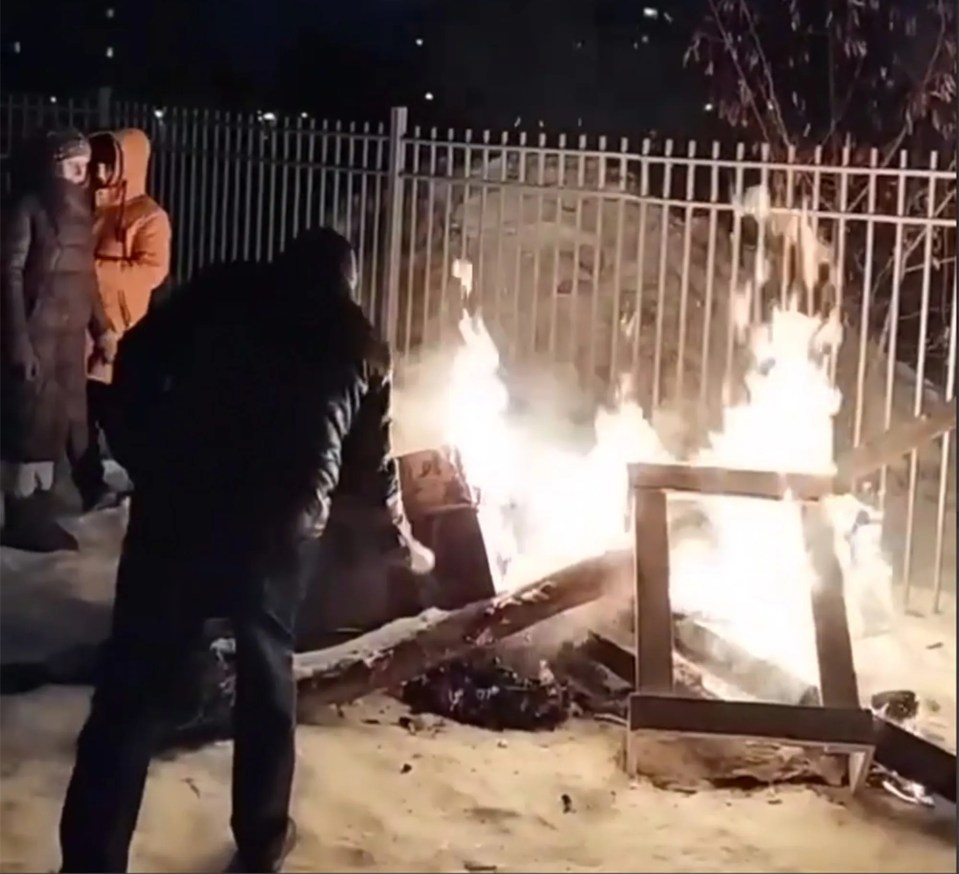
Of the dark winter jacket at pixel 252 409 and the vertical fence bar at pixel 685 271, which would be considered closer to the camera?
the dark winter jacket at pixel 252 409

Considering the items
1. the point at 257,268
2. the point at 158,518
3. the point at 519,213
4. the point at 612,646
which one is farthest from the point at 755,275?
the point at 158,518

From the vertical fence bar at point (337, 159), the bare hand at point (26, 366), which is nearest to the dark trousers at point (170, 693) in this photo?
the bare hand at point (26, 366)

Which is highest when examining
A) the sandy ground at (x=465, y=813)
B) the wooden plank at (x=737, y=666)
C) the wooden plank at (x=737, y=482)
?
the wooden plank at (x=737, y=482)

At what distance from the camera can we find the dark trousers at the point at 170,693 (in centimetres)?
268

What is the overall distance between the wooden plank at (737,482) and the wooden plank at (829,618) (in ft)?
0.12

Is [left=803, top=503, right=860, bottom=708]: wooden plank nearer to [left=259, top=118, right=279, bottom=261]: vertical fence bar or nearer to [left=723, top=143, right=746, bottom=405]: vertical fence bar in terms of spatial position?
[left=723, top=143, right=746, bottom=405]: vertical fence bar

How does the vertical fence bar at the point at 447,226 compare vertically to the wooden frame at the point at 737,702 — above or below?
above

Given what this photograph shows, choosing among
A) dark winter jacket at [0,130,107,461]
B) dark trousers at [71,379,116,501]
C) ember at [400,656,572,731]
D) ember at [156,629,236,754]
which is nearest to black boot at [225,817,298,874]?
ember at [156,629,236,754]

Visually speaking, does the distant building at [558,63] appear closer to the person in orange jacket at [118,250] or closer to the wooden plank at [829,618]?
the person in orange jacket at [118,250]

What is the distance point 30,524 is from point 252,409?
53cm

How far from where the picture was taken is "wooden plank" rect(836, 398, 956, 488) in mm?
2750

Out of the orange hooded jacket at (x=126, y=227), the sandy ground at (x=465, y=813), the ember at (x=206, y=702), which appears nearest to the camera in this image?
the sandy ground at (x=465, y=813)

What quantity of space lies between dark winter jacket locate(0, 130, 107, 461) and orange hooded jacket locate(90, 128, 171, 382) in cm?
3

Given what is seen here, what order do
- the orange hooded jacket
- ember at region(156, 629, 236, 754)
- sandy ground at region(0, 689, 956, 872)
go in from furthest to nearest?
the orange hooded jacket
ember at region(156, 629, 236, 754)
sandy ground at region(0, 689, 956, 872)
